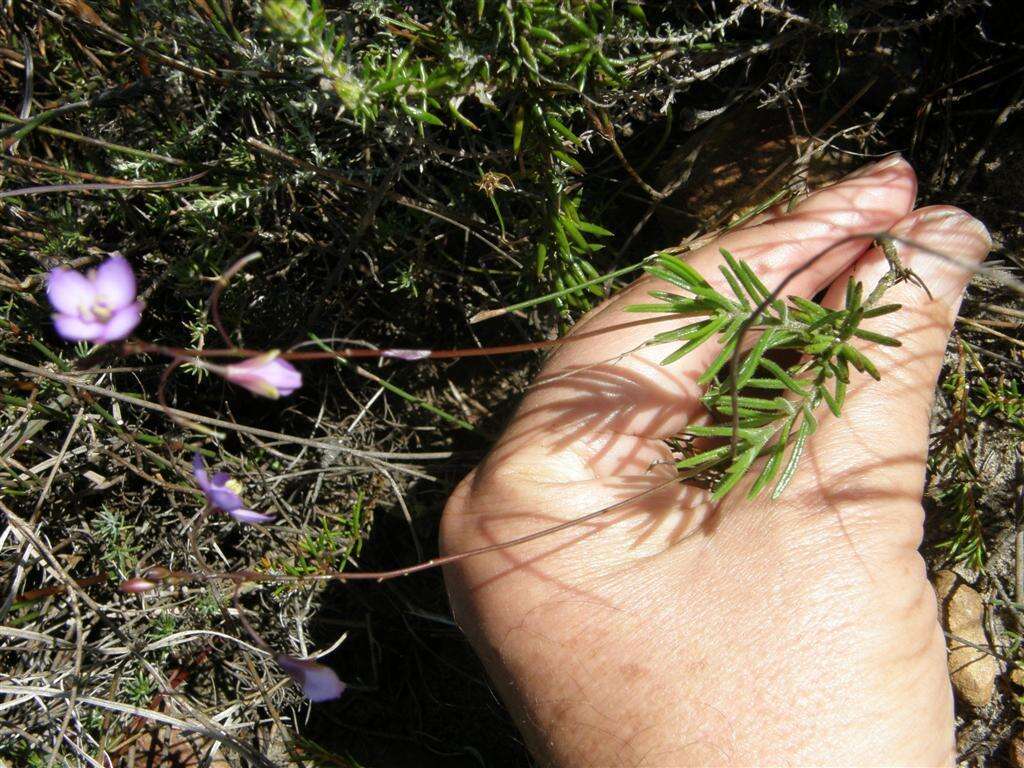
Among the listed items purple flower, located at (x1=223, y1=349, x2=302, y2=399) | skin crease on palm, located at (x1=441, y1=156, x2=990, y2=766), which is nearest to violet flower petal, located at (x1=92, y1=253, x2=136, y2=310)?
purple flower, located at (x1=223, y1=349, x2=302, y2=399)

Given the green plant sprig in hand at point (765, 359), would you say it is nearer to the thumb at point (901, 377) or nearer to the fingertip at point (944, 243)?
the thumb at point (901, 377)

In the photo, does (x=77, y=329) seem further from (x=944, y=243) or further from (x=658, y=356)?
(x=944, y=243)

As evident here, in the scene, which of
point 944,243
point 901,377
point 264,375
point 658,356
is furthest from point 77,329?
point 944,243

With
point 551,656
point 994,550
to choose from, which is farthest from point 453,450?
point 994,550

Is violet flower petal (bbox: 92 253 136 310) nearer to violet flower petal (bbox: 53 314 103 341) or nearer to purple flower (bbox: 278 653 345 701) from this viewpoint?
violet flower petal (bbox: 53 314 103 341)

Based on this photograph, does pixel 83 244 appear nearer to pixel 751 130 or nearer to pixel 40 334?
pixel 40 334

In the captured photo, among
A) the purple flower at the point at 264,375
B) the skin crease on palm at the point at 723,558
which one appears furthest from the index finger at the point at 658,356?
the purple flower at the point at 264,375
